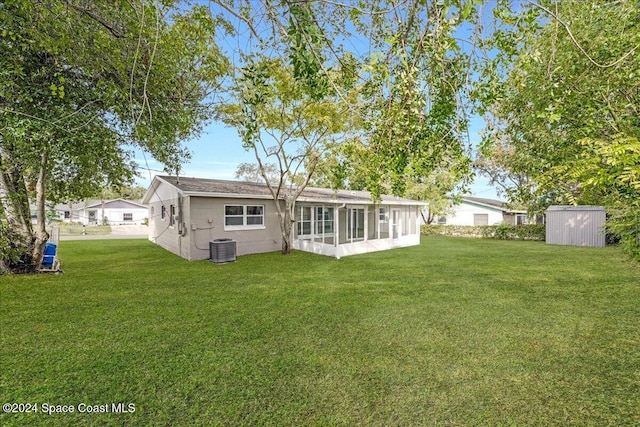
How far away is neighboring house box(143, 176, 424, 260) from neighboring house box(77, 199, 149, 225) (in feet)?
86.0

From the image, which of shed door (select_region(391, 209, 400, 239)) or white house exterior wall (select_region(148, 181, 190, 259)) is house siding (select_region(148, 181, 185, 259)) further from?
shed door (select_region(391, 209, 400, 239))

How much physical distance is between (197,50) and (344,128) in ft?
24.6

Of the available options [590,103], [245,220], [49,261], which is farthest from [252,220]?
[590,103]

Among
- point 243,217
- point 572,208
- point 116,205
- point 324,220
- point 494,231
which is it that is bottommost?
point 494,231

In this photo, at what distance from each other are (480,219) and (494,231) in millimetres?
5868

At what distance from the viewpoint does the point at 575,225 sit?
16.3m

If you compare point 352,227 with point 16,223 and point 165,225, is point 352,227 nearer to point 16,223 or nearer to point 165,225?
point 165,225

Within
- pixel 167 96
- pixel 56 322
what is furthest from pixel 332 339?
pixel 167 96

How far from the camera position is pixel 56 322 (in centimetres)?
486

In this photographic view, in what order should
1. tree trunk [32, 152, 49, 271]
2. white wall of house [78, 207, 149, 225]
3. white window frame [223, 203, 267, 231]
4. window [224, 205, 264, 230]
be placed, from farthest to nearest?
white wall of house [78, 207, 149, 225] < window [224, 205, 264, 230] < white window frame [223, 203, 267, 231] < tree trunk [32, 152, 49, 271]

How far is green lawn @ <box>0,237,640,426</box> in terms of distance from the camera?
9.02ft

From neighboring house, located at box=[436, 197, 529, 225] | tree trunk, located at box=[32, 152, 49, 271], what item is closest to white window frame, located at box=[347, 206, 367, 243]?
tree trunk, located at box=[32, 152, 49, 271]

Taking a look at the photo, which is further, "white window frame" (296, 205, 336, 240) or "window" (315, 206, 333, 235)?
"window" (315, 206, 333, 235)

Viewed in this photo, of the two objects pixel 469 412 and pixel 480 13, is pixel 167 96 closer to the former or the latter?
pixel 480 13
